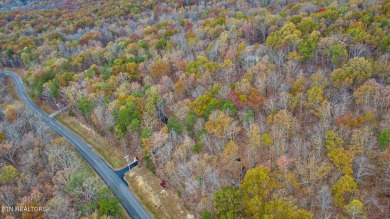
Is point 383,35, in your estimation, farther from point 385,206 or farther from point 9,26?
point 9,26

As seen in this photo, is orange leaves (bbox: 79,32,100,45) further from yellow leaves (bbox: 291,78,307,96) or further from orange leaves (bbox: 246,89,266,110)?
yellow leaves (bbox: 291,78,307,96)

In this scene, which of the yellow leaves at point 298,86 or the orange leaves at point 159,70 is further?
the orange leaves at point 159,70

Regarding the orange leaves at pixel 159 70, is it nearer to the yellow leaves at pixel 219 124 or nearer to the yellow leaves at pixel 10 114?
the yellow leaves at pixel 219 124

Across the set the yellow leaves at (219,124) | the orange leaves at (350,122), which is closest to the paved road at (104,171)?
the yellow leaves at (219,124)

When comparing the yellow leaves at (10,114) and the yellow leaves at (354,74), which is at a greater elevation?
the yellow leaves at (354,74)

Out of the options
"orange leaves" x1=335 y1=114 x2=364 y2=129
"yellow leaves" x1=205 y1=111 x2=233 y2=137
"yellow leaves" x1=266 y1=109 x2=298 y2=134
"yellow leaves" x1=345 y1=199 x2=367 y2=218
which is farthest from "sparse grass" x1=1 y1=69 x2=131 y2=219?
"orange leaves" x1=335 y1=114 x2=364 y2=129

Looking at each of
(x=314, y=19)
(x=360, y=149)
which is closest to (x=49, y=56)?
(x=314, y=19)

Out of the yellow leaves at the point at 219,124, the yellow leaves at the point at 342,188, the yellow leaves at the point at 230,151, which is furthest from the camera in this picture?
the yellow leaves at the point at 219,124
